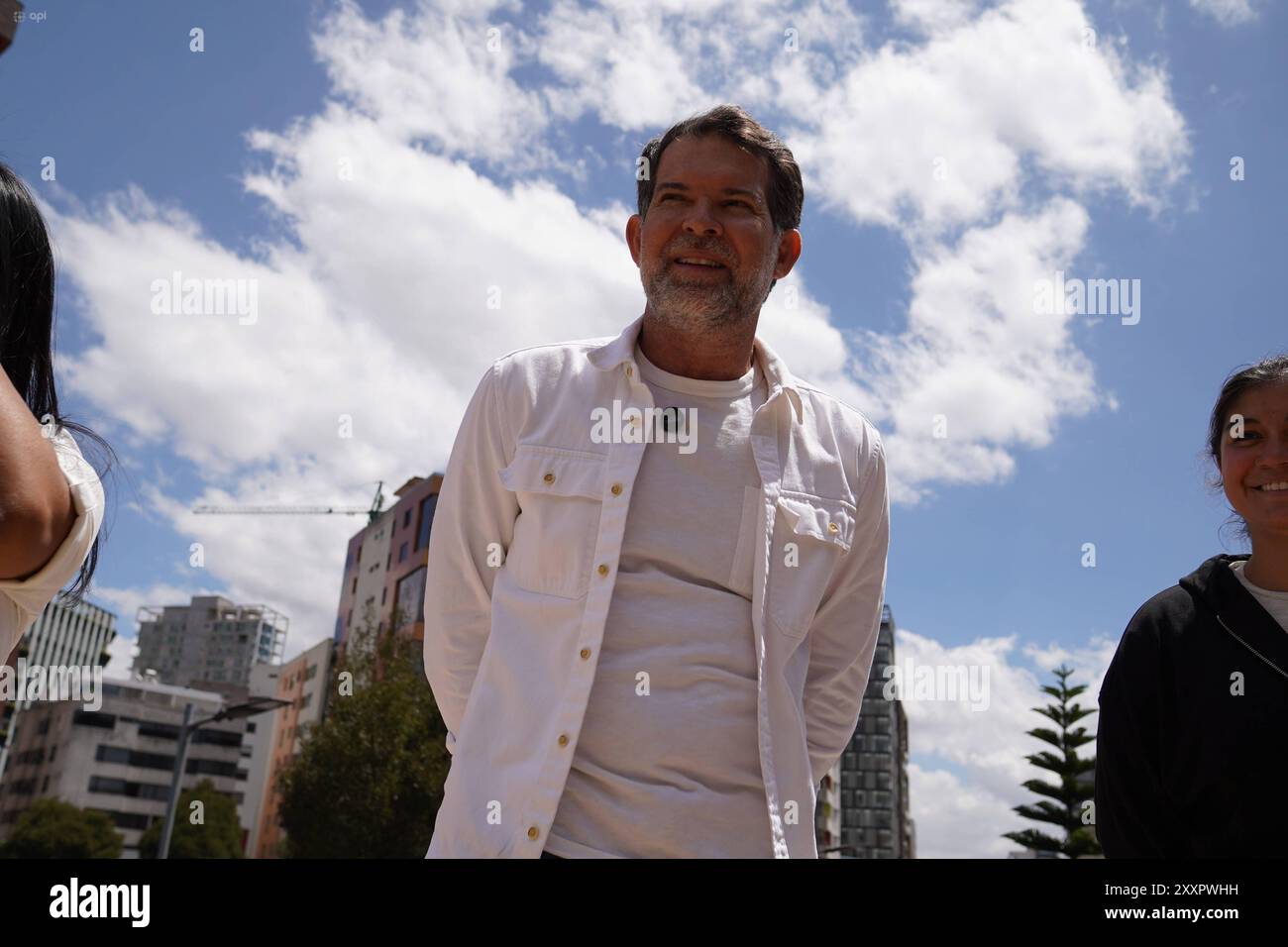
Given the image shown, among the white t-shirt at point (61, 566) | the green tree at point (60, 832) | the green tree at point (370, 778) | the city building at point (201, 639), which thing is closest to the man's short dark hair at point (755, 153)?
the white t-shirt at point (61, 566)

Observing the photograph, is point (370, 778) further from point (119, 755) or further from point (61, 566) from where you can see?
point (119, 755)

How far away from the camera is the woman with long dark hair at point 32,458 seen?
1.75 meters

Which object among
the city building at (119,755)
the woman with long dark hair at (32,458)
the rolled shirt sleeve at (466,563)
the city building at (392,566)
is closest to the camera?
the woman with long dark hair at (32,458)

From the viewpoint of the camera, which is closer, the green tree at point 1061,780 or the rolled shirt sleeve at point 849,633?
the rolled shirt sleeve at point 849,633

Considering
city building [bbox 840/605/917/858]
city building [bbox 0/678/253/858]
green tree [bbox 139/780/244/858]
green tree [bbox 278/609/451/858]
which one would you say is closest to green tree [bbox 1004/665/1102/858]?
green tree [bbox 278/609/451/858]

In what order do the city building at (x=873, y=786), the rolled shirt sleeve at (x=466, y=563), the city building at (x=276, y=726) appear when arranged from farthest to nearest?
the city building at (x=873, y=786) < the city building at (x=276, y=726) < the rolled shirt sleeve at (x=466, y=563)

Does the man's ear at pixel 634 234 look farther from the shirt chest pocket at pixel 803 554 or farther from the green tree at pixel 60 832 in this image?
the green tree at pixel 60 832

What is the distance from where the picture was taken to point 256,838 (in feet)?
350

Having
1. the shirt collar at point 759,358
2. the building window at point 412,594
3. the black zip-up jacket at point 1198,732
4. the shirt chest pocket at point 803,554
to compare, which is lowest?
the black zip-up jacket at point 1198,732

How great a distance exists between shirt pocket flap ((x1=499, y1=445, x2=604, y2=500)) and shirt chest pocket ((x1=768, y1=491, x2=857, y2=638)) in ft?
1.61

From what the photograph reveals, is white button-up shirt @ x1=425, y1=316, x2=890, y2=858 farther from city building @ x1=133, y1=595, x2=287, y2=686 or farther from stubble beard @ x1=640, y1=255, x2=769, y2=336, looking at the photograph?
city building @ x1=133, y1=595, x2=287, y2=686

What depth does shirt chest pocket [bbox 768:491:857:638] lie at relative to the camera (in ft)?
9.37

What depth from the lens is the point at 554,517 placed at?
2.92 metres
